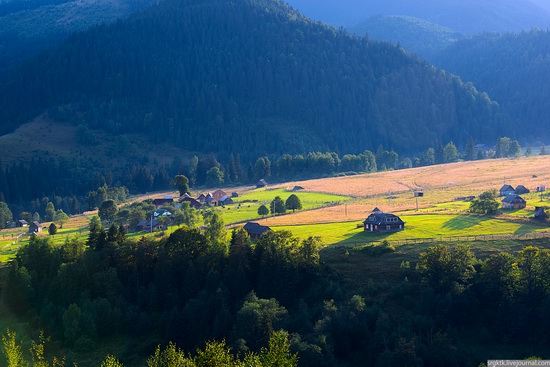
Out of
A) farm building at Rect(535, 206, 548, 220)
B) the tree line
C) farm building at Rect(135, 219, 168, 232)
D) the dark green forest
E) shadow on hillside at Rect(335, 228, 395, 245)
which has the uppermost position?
the tree line

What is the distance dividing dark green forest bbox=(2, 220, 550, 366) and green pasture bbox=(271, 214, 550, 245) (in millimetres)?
6497

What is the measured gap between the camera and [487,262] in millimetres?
52125

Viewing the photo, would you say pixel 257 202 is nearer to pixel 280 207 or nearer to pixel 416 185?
pixel 280 207

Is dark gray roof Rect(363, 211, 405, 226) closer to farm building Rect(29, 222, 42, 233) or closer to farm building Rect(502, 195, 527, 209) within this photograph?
farm building Rect(502, 195, 527, 209)

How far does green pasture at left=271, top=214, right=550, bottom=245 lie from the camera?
213 feet

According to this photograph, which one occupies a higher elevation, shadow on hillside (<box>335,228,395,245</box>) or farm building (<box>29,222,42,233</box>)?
farm building (<box>29,222,42,233</box>)

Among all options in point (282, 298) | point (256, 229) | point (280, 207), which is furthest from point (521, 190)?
point (282, 298)

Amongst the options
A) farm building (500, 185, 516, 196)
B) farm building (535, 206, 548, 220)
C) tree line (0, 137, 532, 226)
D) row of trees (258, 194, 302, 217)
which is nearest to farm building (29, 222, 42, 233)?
tree line (0, 137, 532, 226)

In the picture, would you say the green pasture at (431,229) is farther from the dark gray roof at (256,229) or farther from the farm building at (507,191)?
the farm building at (507,191)

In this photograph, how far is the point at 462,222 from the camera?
70438mm

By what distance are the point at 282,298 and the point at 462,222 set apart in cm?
2595

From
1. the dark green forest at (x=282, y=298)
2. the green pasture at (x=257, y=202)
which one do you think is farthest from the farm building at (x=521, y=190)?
the dark green forest at (x=282, y=298)

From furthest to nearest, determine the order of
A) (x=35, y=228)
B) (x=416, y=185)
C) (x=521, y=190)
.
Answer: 1. (x=416, y=185)
2. (x=35, y=228)
3. (x=521, y=190)

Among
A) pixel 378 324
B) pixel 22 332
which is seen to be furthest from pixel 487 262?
pixel 22 332
